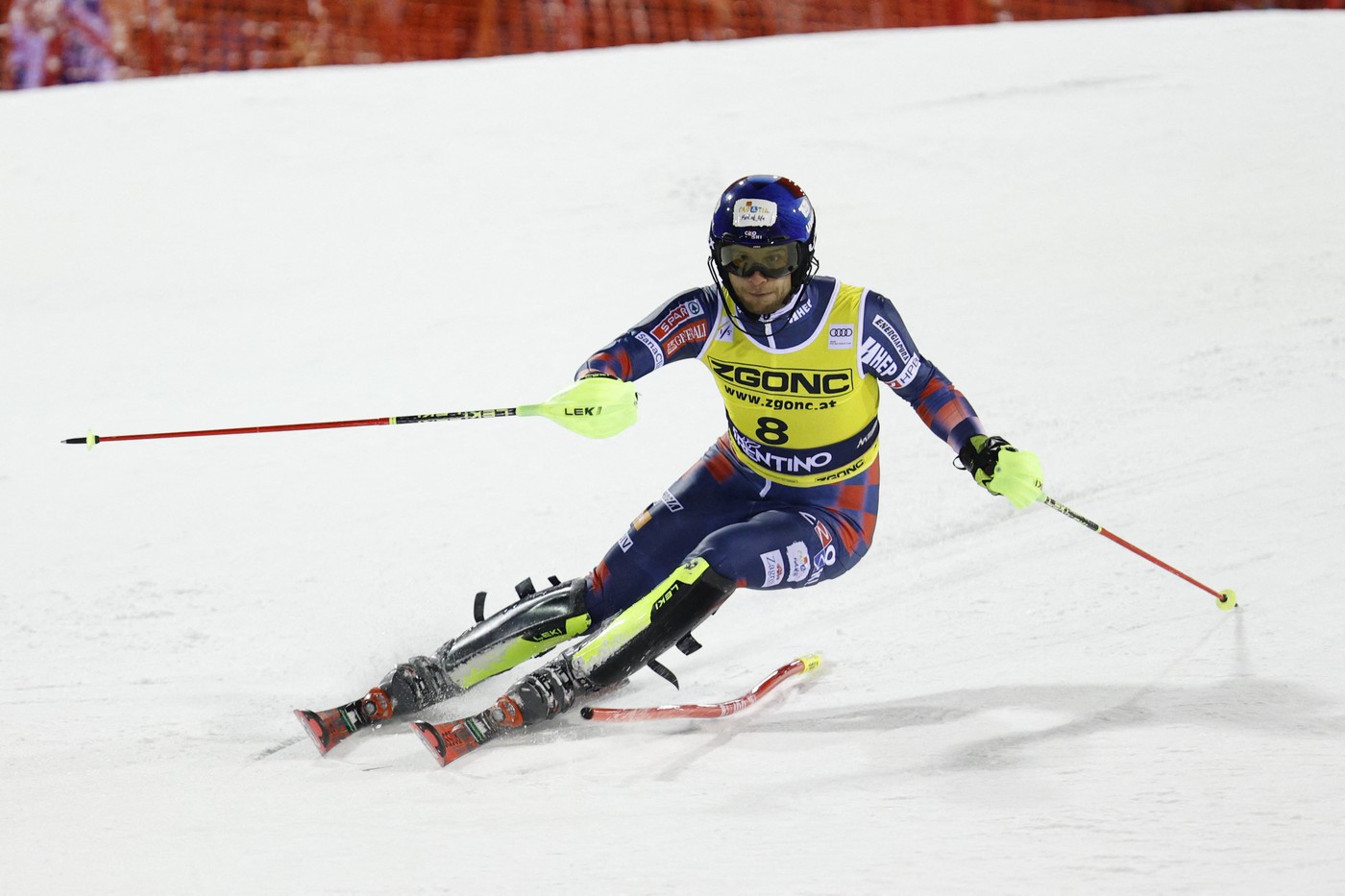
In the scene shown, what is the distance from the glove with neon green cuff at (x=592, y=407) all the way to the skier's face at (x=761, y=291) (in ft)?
1.29

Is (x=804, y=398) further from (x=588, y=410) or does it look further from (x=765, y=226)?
(x=588, y=410)

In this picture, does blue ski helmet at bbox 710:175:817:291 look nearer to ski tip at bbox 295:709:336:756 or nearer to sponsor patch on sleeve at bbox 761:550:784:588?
sponsor patch on sleeve at bbox 761:550:784:588

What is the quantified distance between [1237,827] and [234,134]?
8742 mm

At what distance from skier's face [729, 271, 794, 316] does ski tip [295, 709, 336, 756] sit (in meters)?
1.56

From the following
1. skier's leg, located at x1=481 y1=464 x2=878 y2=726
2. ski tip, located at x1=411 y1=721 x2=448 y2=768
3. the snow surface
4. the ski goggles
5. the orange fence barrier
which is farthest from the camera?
the orange fence barrier

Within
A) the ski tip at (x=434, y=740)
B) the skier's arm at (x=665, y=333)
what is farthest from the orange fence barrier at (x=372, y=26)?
the ski tip at (x=434, y=740)

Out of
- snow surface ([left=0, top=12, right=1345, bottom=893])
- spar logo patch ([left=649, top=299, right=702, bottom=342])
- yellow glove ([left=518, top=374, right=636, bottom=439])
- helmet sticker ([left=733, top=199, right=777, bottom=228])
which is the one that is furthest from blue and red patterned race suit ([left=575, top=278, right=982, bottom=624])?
snow surface ([left=0, top=12, right=1345, bottom=893])

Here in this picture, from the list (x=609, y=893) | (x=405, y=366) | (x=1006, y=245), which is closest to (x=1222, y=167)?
(x=1006, y=245)

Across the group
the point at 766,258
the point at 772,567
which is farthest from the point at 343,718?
the point at 766,258

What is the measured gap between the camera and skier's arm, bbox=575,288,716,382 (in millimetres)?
3443

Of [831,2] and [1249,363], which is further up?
[831,2]

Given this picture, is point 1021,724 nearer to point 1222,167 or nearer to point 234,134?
point 1222,167

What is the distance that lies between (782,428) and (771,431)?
0.11 ft

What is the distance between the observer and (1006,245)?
7.49 meters
